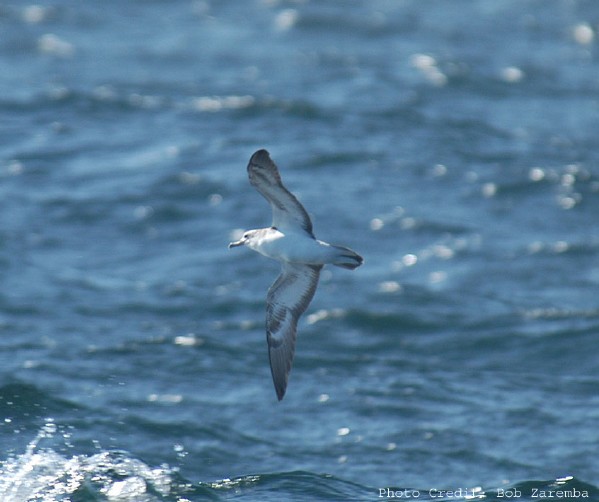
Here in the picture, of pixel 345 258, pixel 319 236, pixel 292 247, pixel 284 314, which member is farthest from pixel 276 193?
pixel 319 236

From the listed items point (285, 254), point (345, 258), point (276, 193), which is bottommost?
point (345, 258)

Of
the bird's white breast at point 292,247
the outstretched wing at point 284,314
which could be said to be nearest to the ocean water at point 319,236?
the outstretched wing at point 284,314

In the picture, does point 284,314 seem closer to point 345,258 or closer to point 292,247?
point 292,247

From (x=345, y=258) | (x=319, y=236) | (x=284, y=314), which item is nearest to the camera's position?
(x=345, y=258)

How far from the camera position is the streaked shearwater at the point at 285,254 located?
1043cm

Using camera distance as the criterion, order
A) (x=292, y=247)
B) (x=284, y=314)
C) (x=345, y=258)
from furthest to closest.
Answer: (x=284, y=314)
(x=292, y=247)
(x=345, y=258)

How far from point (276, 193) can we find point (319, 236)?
29.0 ft

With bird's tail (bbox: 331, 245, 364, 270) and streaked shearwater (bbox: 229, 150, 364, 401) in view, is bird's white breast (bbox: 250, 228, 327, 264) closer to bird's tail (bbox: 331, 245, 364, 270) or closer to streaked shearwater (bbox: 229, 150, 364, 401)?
streaked shearwater (bbox: 229, 150, 364, 401)

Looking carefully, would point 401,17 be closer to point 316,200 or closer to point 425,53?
point 425,53

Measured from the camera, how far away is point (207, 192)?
20984 mm

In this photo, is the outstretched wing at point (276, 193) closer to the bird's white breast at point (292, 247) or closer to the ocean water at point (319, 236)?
the bird's white breast at point (292, 247)

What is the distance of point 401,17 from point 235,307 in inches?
576

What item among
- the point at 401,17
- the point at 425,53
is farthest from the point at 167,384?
the point at 401,17

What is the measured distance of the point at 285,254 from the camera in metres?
10.7
